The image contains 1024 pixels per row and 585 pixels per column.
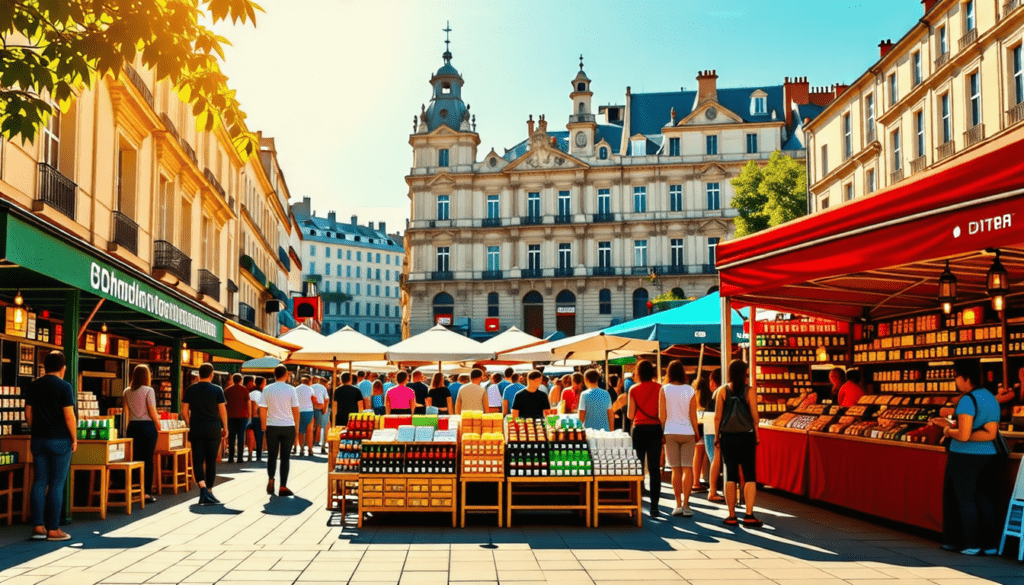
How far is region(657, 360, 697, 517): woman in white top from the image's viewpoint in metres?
10.6

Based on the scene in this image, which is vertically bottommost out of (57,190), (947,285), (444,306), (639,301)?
(947,285)

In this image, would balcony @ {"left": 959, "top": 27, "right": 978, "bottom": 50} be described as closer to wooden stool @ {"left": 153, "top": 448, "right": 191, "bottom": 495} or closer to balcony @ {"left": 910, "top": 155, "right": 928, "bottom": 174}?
balcony @ {"left": 910, "top": 155, "right": 928, "bottom": 174}

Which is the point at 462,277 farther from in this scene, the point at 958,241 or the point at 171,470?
the point at 958,241

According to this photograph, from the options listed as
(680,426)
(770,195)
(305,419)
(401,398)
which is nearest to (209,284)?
(305,419)

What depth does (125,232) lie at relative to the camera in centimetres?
1928

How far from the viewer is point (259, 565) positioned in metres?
7.65

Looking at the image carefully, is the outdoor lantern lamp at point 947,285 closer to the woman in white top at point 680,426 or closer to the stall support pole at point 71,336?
the woman in white top at point 680,426

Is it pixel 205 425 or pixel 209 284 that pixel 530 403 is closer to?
pixel 205 425

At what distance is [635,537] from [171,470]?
731 cm

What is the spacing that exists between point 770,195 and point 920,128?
12081 mm

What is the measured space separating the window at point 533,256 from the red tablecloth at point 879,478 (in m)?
55.3

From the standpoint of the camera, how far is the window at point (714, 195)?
64375mm

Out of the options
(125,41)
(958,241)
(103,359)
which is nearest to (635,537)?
(958,241)

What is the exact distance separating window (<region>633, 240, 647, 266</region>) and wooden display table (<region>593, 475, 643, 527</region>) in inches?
2197
